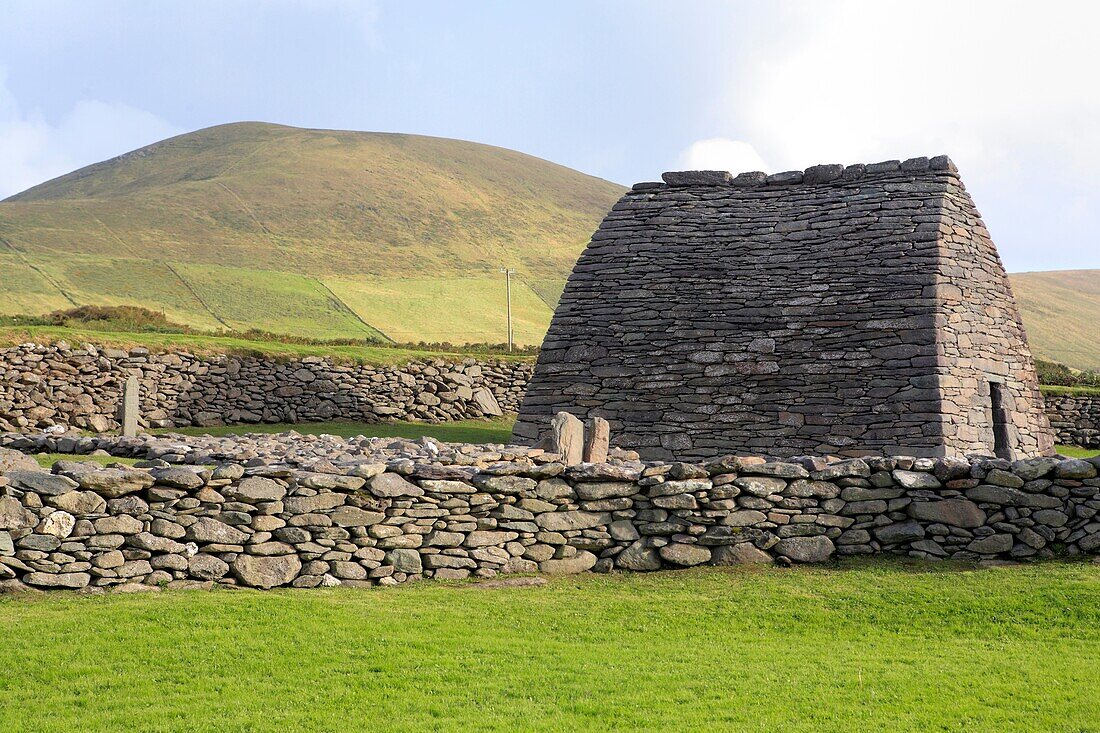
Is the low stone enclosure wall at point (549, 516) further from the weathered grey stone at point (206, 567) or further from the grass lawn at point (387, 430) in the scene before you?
the grass lawn at point (387, 430)

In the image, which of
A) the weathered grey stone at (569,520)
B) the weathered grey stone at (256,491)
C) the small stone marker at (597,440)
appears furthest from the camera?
the small stone marker at (597,440)

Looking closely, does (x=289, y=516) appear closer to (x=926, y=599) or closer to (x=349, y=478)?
(x=349, y=478)

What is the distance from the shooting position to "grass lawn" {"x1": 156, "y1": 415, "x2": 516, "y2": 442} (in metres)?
26.0

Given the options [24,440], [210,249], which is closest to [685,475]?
[24,440]

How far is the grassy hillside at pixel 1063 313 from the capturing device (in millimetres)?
77750

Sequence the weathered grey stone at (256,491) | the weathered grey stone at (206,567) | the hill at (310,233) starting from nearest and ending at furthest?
1. the weathered grey stone at (206,567)
2. the weathered grey stone at (256,491)
3. the hill at (310,233)

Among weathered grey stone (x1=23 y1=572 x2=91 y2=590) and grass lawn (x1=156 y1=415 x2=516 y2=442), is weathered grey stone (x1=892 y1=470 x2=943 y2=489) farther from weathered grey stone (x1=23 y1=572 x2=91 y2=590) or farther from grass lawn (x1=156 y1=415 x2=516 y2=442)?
grass lawn (x1=156 y1=415 x2=516 y2=442)

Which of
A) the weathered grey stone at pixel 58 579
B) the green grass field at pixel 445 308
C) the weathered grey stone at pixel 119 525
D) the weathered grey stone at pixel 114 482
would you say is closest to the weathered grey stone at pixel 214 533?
the weathered grey stone at pixel 119 525

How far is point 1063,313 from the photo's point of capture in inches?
3622

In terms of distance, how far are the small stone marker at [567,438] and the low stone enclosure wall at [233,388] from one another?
13.5 meters

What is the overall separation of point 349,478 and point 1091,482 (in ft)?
24.1

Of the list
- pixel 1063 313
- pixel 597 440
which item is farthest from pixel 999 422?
pixel 1063 313

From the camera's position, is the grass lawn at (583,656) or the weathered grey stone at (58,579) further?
the weathered grey stone at (58,579)

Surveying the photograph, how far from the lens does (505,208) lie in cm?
9988
